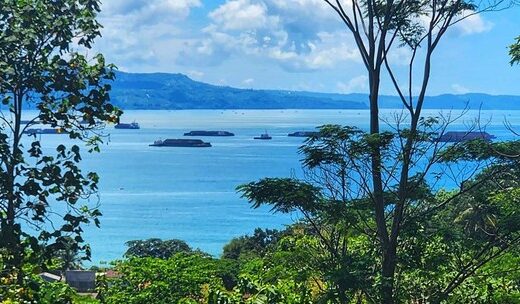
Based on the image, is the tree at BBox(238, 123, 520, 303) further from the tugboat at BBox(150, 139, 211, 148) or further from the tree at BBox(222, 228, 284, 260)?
the tugboat at BBox(150, 139, 211, 148)

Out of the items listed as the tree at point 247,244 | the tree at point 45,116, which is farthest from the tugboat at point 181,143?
the tree at point 45,116

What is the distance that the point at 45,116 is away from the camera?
314 cm

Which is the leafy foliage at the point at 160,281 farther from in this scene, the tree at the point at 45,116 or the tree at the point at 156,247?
the tree at the point at 156,247

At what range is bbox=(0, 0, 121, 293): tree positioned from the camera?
288cm

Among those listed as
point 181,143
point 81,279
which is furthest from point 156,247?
point 181,143

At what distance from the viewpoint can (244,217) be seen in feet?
180

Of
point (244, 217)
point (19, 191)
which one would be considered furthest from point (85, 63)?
point (244, 217)

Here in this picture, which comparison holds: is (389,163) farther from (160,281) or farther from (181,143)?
(181,143)

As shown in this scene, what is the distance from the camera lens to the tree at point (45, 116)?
2883 mm

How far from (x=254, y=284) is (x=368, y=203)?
1133mm

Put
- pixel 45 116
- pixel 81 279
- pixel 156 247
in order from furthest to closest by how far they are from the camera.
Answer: pixel 156 247
pixel 81 279
pixel 45 116

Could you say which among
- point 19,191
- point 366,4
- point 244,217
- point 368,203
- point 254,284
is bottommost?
point 244,217

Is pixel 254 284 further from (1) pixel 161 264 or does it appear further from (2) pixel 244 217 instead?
(2) pixel 244 217

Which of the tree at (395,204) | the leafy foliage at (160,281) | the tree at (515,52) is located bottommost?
the leafy foliage at (160,281)
